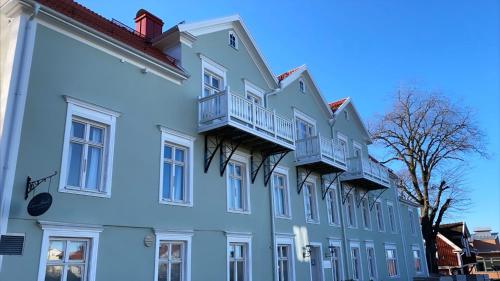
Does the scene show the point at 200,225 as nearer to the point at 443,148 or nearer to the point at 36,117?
the point at 36,117

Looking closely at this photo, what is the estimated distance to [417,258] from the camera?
28.3m

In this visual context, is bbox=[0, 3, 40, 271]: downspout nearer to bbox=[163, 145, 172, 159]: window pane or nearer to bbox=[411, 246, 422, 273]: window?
bbox=[163, 145, 172, 159]: window pane

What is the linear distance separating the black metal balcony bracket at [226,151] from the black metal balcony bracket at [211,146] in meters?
0.19

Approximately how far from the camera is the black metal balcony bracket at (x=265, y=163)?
Result: 47.0ft

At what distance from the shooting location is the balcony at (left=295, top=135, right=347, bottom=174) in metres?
16.3

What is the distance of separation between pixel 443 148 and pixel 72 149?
2711cm

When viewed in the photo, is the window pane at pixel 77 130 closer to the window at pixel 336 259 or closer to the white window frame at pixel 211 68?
the white window frame at pixel 211 68

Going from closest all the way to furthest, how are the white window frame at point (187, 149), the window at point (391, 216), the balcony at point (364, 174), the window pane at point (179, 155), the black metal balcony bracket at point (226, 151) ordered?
the white window frame at point (187, 149)
the window pane at point (179, 155)
the black metal balcony bracket at point (226, 151)
the balcony at point (364, 174)
the window at point (391, 216)

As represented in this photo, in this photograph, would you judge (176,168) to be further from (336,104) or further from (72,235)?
(336,104)

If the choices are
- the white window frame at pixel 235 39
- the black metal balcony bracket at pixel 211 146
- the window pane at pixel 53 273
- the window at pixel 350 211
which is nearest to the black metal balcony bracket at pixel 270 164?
the black metal balcony bracket at pixel 211 146

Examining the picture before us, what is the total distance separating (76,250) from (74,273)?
46cm

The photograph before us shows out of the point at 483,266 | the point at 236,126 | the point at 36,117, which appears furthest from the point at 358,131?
the point at 483,266

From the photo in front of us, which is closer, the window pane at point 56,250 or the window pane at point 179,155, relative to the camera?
the window pane at point 56,250

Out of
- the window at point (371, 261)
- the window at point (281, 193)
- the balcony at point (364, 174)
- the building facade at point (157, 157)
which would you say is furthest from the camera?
the window at point (371, 261)
